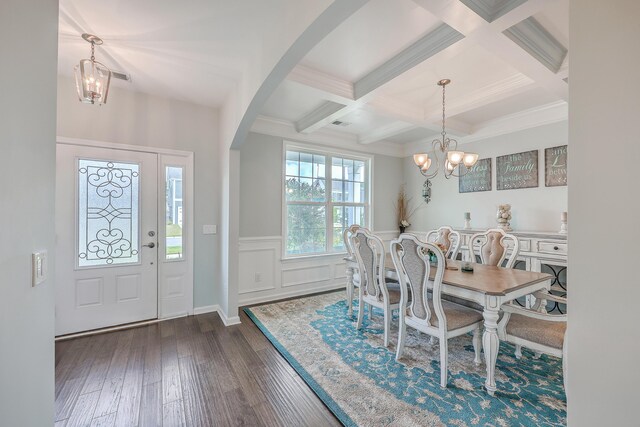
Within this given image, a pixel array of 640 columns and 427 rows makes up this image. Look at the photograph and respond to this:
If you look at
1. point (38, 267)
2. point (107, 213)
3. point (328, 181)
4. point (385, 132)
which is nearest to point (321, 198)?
point (328, 181)

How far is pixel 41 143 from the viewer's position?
95 centimetres

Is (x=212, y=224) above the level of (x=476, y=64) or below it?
below

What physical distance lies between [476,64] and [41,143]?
3.24m

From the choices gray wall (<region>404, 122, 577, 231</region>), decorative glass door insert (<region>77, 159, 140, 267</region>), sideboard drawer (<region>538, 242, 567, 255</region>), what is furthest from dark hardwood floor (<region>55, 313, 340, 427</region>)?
gray wall (<region>404, 122, 577, 231</region>)

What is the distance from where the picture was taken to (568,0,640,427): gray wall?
0.67 metres

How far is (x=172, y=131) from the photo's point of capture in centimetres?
327

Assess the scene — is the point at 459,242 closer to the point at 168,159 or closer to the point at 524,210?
the point at 524,210

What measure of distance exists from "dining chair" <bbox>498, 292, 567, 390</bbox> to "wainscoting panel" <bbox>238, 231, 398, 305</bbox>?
2792 mm

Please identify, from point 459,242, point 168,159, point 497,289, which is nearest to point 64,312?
point 168,159

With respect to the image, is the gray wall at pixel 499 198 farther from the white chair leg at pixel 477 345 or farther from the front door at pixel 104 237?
the front door at pixel 104 237

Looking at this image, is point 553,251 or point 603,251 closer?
point 603,251

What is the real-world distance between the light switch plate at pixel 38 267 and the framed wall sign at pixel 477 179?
494cm

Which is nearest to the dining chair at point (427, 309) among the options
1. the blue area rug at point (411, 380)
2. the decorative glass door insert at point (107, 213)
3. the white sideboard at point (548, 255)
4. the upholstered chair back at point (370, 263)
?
the blue area rug at point (411, 380)

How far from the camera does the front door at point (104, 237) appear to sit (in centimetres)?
274
